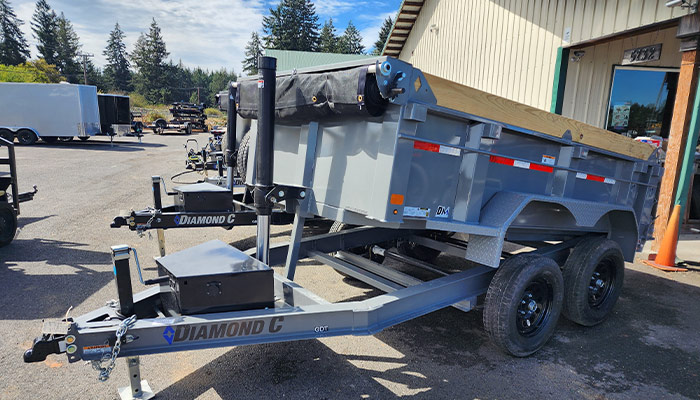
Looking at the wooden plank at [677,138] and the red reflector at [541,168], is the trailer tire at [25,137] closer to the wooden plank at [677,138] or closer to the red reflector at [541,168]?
the red reflector at [541,168]

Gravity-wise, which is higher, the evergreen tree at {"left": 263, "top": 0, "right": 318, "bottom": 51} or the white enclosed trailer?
the evergreen tree at {"left": 263, "top": 0, "right": 318, "bottom": 51}

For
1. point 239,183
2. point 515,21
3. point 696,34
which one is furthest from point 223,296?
point 515,21

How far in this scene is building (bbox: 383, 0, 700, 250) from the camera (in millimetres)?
6552

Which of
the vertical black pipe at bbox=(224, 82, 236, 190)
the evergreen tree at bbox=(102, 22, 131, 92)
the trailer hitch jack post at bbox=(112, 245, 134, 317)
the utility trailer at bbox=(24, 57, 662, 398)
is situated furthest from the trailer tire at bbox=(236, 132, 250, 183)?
the evergreen tree at bbox=(102, 22, 131, 92)

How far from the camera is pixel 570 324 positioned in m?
4.38

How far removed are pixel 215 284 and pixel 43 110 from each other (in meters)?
22.9

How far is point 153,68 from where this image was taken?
83.4 metres

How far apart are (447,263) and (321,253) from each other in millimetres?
2640

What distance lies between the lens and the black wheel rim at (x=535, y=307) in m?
3.58

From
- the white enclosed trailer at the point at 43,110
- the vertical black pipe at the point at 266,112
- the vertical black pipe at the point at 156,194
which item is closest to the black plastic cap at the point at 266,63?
the vertical black pipe at the point at 266,112

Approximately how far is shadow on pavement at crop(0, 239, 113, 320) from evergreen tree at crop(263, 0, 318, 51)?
67844 mm

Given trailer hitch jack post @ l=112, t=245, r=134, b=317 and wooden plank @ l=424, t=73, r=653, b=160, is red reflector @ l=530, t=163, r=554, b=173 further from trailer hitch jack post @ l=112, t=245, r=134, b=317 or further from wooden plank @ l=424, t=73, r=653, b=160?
trailer hitch jack post @ l=112, t=245, r=134, b=317

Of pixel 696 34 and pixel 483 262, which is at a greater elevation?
pixel 696 34

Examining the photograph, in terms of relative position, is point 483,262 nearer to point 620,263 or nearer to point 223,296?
point 223,296
